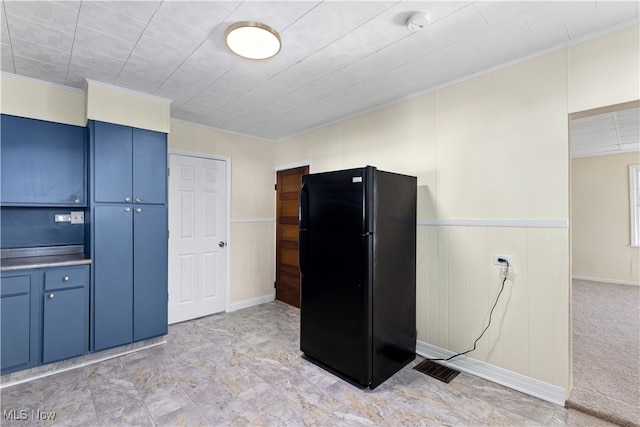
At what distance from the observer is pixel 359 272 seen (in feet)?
7.59

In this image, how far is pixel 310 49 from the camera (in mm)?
2162

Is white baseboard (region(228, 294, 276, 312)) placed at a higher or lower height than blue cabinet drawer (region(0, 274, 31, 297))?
lower

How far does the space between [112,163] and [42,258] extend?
3.39 ft

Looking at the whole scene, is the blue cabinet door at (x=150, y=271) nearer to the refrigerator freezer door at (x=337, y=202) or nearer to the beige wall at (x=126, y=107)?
the beige wall at (x=126, y=107)

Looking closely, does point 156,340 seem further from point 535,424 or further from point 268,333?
point 535,424

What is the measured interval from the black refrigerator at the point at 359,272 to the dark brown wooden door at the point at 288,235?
1.53m

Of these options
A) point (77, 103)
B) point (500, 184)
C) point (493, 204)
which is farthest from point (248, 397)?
point (77, 103)

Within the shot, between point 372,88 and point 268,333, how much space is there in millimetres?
2792

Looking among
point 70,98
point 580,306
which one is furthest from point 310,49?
point 580,306

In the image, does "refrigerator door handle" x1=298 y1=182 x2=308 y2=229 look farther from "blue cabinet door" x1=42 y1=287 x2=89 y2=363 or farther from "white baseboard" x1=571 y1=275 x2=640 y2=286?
"white baseboard" x1=571 y1=275 x2=640 y2=286

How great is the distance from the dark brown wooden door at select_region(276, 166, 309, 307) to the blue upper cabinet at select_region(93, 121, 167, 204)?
70.2 inches

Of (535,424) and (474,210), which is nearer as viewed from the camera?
(535,424)

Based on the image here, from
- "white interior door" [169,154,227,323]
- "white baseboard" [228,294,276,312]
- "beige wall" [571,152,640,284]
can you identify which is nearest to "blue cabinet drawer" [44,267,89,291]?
"white interior door" [169,154,227,323]

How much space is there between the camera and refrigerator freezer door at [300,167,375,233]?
7.45ft
